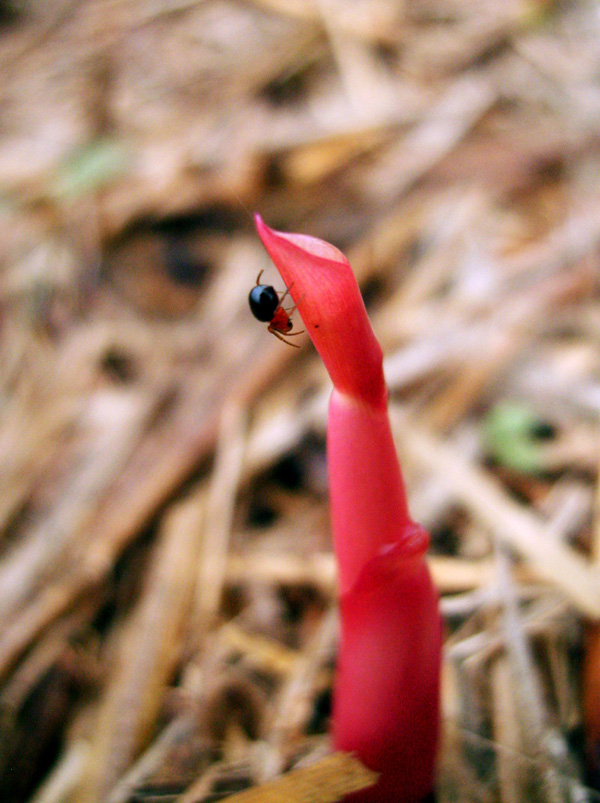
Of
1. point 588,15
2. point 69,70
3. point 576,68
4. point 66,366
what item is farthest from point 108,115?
point 588,15

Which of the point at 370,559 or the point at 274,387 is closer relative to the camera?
the point at 370,559

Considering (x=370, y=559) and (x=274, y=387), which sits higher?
(x=274, y=387)

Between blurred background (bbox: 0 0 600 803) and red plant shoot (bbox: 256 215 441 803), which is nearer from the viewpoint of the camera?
red plant shoot (bbox: 256 215 441 803)

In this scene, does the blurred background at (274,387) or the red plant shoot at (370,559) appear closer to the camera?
the red plant shoot at (370,559)
